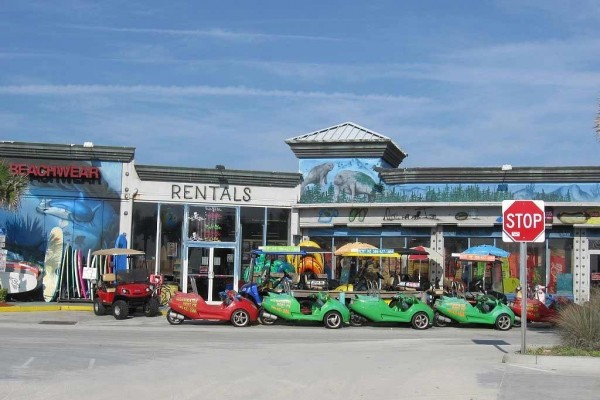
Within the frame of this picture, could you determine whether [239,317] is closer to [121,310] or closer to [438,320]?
[121,310]

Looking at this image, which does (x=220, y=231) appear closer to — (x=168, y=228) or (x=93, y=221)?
(x=168, y=228)

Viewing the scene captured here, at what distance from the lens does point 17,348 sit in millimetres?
14695

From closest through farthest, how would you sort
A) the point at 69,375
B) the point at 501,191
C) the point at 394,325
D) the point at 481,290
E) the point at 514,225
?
the point at 69,375, the point at 514,225, the point at 394,325, the point at 481,290, the point at 501,191

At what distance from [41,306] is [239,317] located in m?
7.97

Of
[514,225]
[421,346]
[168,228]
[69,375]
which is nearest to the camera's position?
[69,375]

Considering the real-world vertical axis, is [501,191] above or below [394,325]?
above

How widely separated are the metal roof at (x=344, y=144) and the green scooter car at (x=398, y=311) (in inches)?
309

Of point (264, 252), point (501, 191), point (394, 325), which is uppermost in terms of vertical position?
point (501, 191)

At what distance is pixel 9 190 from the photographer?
25.6 meters

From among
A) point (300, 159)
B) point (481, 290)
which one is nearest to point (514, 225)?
point (481, 290)

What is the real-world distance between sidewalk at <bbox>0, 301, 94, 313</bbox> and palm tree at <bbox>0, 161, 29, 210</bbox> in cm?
327

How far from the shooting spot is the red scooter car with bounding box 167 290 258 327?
20969mm

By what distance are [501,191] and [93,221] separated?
14544mm

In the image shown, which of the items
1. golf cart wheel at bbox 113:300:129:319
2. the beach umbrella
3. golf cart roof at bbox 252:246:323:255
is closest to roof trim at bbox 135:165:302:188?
golf cart roof at bbox 252:246:323:255
